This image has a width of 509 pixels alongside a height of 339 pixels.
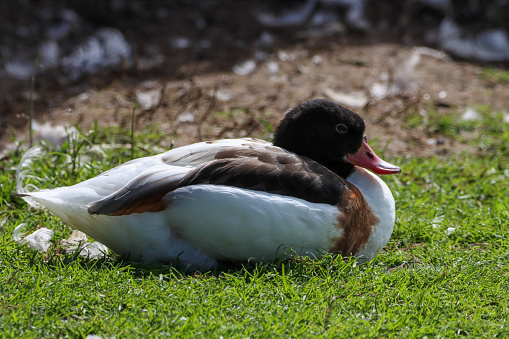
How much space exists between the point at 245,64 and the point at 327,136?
442 cm

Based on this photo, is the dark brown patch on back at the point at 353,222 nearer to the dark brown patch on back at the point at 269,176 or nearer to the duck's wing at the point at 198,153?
the dark brown patch on back at the point at 269,176

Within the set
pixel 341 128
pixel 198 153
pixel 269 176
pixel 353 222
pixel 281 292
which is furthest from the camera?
pixel 341 128

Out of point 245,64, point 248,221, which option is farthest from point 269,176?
point 245,64

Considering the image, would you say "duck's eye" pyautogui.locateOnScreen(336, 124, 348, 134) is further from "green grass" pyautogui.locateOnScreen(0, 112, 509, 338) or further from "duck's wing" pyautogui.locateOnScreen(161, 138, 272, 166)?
"green grass" pyautogui.locateOnScreen(0, 112, 509, 338)

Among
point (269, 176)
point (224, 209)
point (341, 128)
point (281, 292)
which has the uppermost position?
point (341, 128)

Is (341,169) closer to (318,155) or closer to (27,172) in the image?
(318,155)

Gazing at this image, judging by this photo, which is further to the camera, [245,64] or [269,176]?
[245,64]

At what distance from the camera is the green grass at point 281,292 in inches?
111

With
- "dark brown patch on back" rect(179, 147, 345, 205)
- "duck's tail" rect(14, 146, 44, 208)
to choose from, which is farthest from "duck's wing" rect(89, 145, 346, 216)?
"duck's tail" rect(14, 146, 44, 208)

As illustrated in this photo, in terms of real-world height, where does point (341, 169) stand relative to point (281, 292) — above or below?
above

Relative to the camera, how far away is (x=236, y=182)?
11.1 ft

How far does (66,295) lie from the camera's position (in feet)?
9.86

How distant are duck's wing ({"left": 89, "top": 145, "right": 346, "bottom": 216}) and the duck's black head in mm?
399

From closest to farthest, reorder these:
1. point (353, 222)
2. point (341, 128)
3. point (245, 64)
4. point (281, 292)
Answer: point (281, 292), point (353, 222), point (341, 128), point (245, 64)
